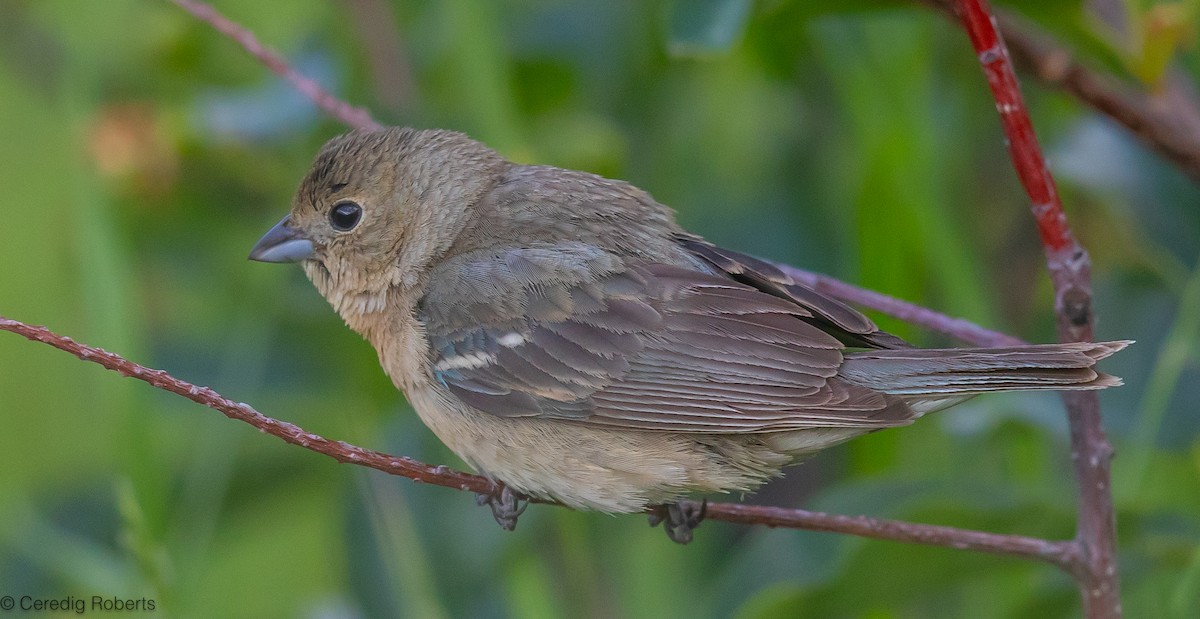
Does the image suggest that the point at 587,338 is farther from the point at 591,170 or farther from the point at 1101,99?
the point at 1101,99

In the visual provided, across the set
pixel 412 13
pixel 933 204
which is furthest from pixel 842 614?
pixel 412 13

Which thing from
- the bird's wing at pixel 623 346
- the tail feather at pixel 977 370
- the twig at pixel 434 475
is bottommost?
the twig at pixel 434 475

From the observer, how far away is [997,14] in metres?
3.08

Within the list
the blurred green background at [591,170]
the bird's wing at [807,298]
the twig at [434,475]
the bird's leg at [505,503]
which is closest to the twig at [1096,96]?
the blurred green background at [591,170]

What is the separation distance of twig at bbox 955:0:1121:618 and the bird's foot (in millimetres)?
811

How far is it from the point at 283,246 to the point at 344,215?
0.18 m

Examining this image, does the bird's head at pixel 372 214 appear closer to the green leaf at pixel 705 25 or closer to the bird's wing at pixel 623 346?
the bird's wing at pixel 623 346

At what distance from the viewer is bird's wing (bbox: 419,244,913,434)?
263 centimetres

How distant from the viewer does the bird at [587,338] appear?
260 cm

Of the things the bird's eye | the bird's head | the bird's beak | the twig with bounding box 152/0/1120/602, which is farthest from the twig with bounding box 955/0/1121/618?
the bird's beak

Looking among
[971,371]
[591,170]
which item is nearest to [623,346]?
[971,371]

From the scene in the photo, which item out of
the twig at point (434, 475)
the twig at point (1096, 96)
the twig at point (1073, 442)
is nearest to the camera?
the twig at point (434, 475)

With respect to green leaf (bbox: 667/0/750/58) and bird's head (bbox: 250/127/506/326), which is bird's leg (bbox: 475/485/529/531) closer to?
bird's head (bbox: 250/127/506/326)

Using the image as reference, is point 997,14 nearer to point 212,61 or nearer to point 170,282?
point 212,61
